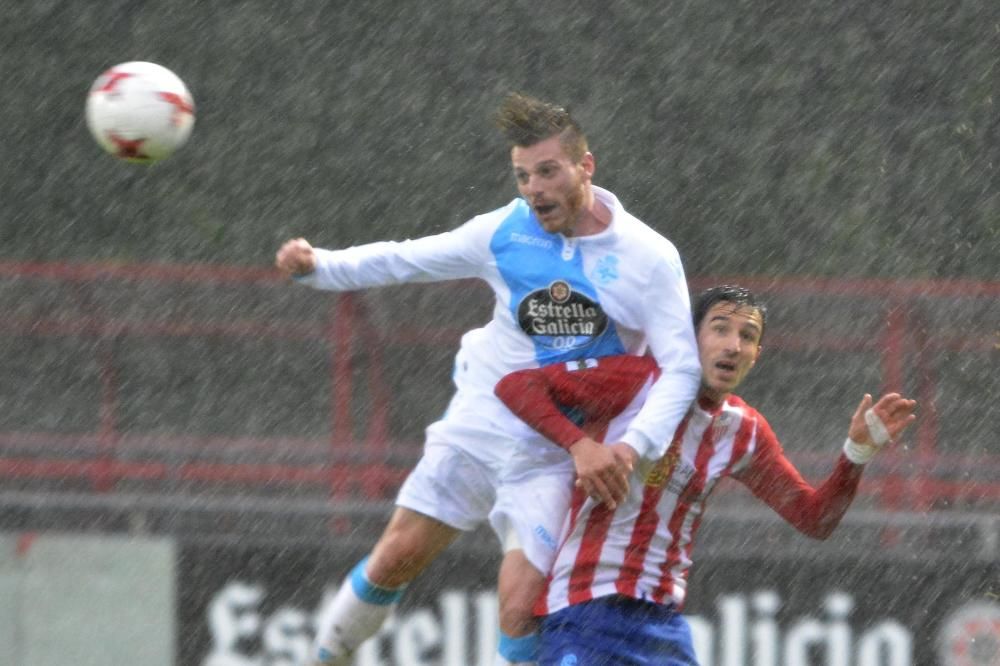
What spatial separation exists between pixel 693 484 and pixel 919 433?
143 inches

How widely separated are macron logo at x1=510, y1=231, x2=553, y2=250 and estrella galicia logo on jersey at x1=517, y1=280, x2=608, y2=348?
11cm

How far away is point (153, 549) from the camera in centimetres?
788

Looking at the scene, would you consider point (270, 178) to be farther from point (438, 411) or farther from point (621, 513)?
point (621, 513)

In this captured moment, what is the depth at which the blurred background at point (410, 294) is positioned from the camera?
25.5 feet

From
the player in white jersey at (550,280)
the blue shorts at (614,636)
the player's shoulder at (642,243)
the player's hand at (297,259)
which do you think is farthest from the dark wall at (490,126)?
the blue shorts at (614,636)

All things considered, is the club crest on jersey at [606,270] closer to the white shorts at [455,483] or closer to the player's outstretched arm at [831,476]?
A: the player's outstretched arm at [831,476]

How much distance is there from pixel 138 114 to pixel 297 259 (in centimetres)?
134

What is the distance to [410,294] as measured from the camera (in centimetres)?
927

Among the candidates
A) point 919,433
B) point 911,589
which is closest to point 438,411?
point 919,433

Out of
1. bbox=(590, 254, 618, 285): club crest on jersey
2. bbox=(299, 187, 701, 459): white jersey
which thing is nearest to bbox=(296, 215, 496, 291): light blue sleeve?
bbox=(299, 187, 701, 459): white jersey

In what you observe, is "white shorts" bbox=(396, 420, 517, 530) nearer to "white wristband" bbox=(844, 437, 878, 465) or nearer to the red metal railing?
"white wristband" bbox=(844, 437, 878, 465)

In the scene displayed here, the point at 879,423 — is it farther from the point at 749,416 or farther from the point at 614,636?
the point at 614,636

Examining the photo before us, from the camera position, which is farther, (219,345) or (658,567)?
(219,345)

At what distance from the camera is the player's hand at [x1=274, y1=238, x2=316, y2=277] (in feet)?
19.4
